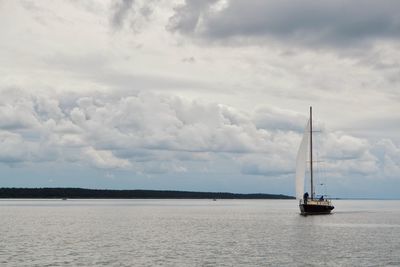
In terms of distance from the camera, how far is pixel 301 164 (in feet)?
395

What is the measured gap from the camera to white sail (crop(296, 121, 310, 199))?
119875mm

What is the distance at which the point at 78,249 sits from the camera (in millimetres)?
65312

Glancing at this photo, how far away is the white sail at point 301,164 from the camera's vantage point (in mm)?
119875

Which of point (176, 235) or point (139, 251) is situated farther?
point (176, 235)

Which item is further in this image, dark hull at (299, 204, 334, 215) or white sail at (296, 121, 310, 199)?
dark hull at (299, 204, 334, 215)

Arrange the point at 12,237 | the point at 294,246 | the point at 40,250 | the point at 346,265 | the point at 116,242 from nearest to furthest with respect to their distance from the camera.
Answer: the point at 346,265 → the point at 40,250 → the point at 294,246 → the point at 116,242 → the point at 12,237

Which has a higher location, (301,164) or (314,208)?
(301,164)

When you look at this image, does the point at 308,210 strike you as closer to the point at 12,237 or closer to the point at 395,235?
the point at 395,235

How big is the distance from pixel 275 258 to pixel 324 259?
4.57m

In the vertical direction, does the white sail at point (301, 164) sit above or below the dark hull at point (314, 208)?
above

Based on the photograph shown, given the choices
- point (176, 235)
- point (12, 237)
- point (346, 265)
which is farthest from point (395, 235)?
point (12, 237)

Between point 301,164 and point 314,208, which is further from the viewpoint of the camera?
point 314,208

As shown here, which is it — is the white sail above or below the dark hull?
above

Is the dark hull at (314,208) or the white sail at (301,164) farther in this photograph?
the dark hull at (314,208)
